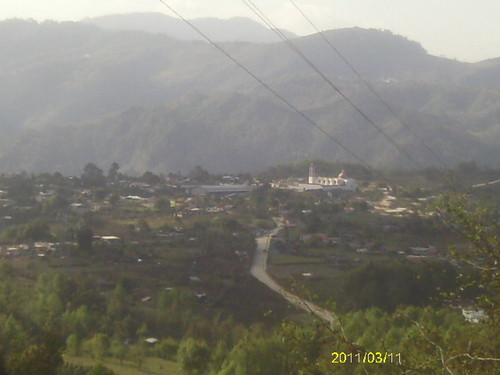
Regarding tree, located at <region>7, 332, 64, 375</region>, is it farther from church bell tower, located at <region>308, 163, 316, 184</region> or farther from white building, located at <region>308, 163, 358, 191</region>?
church bell tower, located at <region>308, 163, 316, 184</region>

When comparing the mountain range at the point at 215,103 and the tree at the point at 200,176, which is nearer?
the tree at the point at 200,176

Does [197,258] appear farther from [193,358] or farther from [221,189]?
[221,189]

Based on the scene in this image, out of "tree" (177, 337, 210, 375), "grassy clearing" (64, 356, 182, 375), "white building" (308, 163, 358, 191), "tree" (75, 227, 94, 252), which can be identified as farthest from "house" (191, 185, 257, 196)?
"tree" (177, 337, 210, 375)

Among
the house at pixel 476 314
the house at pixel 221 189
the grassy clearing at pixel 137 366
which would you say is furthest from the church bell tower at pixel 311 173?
the house at pixel 476 314

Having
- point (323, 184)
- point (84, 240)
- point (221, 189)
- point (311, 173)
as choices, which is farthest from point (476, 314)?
point (311, 173)

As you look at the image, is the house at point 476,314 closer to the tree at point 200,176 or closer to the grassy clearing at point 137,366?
the grassy clearing at point 137,366

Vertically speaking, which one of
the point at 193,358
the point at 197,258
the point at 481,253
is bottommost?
the point at 197,258
